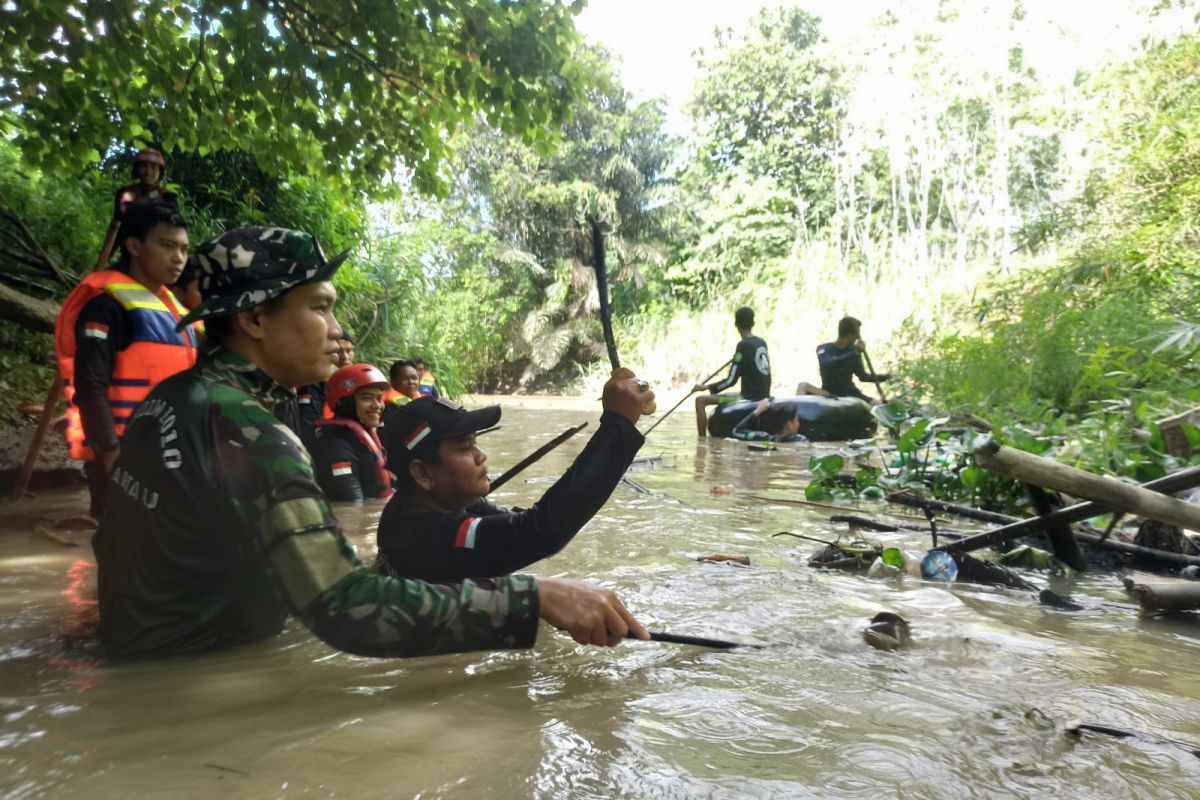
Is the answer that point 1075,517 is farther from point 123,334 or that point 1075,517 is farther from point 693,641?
point 123,334

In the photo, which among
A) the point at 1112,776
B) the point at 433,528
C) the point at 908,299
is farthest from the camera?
the point at 908,299

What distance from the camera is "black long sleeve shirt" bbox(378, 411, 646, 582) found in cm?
244

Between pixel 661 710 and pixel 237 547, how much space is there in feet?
3.40

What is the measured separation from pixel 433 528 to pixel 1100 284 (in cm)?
1047

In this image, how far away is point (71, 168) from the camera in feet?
18.3

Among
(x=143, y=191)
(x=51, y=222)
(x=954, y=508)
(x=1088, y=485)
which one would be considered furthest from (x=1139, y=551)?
(x=51, y=222)

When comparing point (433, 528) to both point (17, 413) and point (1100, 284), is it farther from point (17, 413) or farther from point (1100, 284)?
point (1100, 284)

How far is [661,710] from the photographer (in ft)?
6.68

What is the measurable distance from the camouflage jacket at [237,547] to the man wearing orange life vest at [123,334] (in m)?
1.39

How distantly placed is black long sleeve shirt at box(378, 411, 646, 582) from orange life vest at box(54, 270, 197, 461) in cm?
130

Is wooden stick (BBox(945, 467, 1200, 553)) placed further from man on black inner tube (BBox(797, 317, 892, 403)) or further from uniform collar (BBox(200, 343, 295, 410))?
man on black inner tube (BBox(797, 317, 892, 403))

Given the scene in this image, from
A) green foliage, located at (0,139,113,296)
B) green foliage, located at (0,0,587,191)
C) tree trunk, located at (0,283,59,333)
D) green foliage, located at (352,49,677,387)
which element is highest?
green foliage, located at (352,49,677,387)

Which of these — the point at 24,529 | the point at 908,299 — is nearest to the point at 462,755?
the point at 24,529

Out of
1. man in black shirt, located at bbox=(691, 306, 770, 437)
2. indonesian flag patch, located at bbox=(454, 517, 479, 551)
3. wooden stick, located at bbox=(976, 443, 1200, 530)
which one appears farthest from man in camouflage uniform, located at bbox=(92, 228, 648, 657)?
man in black shirt, located at bbox=(691, 306, 770, 437)
